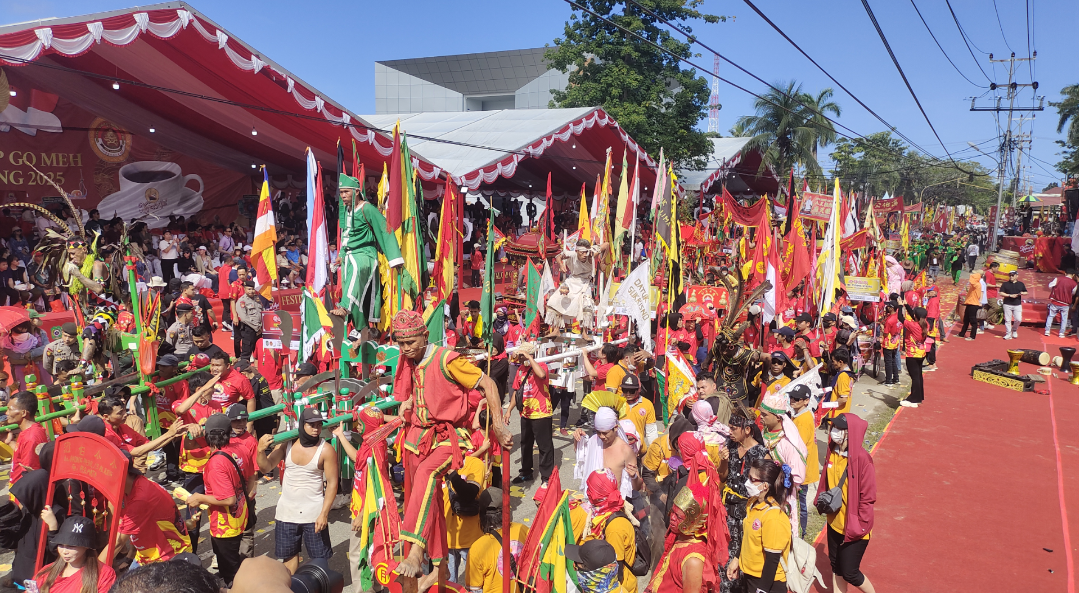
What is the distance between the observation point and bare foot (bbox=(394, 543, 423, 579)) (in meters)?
4.02

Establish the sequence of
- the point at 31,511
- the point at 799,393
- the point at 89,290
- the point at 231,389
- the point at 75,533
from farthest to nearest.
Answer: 1. the point at 89,290
2. the point at 231,389
3. the point at 799,393
4. the point at 31,511
5. the point at 75,533

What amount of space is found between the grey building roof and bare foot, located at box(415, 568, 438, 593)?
48.0 metres

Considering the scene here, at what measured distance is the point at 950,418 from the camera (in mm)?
10922

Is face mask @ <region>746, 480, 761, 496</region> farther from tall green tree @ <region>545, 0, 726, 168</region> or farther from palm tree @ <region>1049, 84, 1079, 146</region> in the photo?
palm tree @ <region>1049, 84, 1079, 146</region>

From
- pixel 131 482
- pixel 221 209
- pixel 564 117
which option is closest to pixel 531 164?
pixel 564 117

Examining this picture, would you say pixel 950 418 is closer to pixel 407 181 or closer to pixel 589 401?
pixel 589 401

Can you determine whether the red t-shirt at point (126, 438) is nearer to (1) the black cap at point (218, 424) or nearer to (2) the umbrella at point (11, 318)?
(1) the black cap at point (218, 424)

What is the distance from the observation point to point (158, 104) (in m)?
14.0

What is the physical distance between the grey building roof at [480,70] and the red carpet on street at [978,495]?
137 ft

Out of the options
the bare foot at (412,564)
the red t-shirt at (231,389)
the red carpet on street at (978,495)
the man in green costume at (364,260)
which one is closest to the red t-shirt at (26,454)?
the red t-shirt at (231,389)

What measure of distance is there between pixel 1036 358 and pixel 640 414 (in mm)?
13439

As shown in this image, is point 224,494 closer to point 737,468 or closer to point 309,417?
point 309,417

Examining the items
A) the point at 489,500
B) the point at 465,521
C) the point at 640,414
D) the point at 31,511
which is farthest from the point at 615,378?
the point at 31,511

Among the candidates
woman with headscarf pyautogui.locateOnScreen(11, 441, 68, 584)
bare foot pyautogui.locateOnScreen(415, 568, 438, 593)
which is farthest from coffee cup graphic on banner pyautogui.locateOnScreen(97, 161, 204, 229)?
bare foot pyautogui.locateOnScreen(415, 568, 438, 593)
